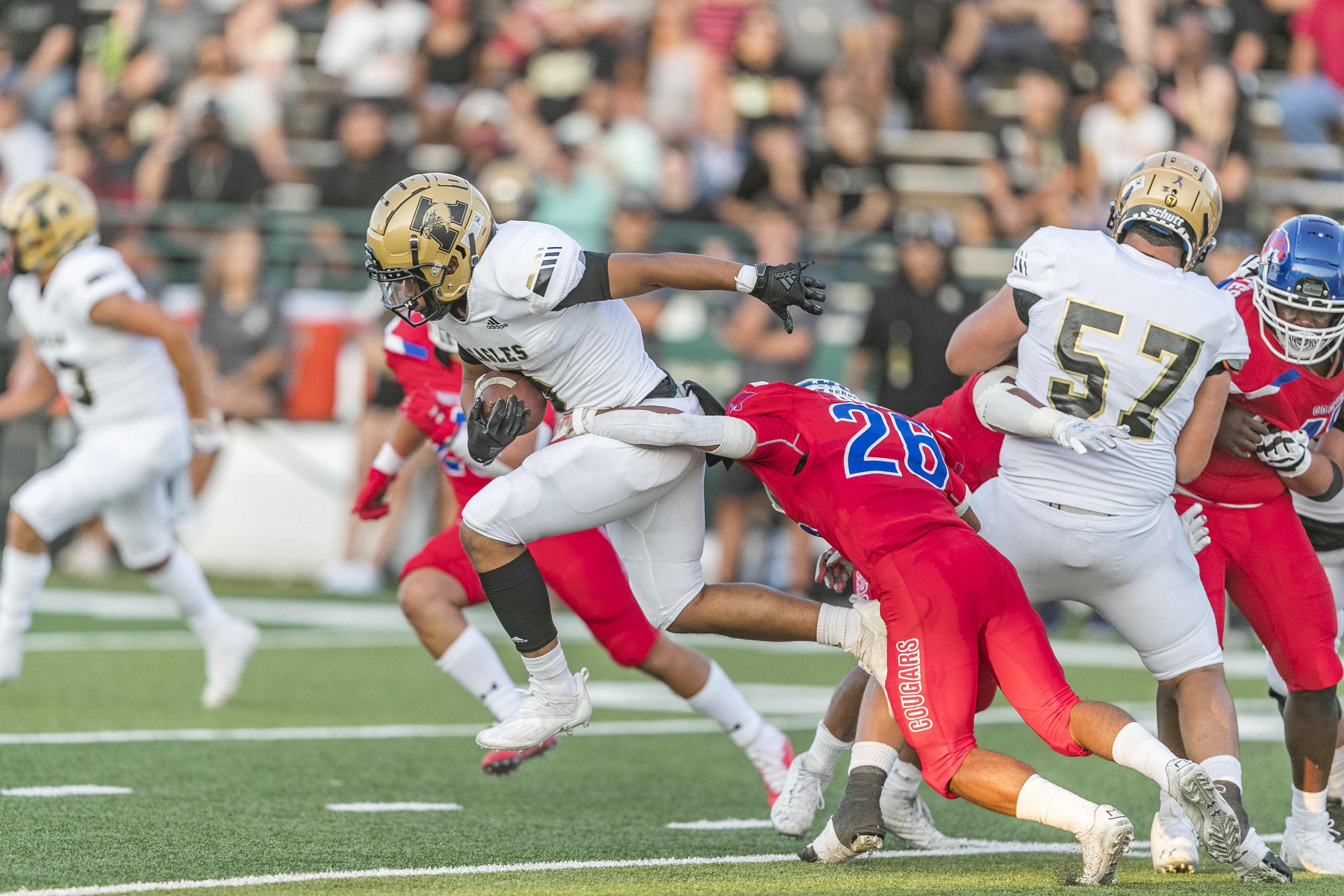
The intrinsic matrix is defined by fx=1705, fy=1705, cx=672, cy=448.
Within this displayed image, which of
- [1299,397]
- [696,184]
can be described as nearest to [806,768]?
[1299,397]

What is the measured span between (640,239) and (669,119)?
259cm

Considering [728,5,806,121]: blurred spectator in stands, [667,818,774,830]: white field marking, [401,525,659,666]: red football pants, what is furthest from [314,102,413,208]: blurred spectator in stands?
[667,818,774,830]: white field marking

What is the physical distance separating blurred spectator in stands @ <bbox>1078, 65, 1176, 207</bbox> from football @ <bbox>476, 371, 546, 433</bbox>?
7.87 m

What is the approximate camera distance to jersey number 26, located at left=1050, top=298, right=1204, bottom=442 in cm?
434

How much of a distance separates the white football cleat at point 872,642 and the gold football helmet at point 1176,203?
3.96 ft

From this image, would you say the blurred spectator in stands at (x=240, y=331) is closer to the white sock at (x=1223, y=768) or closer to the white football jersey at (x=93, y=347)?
the white football jersey at (x=93, y=347)

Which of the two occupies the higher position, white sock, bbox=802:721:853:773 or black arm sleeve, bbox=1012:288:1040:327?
black arm sleeve, bbox=1012:288:1040:327

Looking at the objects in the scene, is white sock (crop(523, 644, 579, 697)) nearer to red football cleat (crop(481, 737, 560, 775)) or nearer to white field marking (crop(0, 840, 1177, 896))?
white field marking (crop(0, 840, 1177, 896))

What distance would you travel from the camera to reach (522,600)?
4633mm

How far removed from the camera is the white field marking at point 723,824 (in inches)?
205

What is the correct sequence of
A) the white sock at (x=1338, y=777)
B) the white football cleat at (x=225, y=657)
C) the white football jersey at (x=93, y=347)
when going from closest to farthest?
the white sock at (x=1338, y=777) → the white football jersey at (x=93, y=347) → the white football cleat at (x=225, y=657)

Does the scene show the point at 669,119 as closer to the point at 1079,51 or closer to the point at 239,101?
the point at 1079,51

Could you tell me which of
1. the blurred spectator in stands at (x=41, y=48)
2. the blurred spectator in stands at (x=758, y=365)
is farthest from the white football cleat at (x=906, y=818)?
the blurred spectator in stands at (x=41, y=48)

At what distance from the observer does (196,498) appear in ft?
37.3
